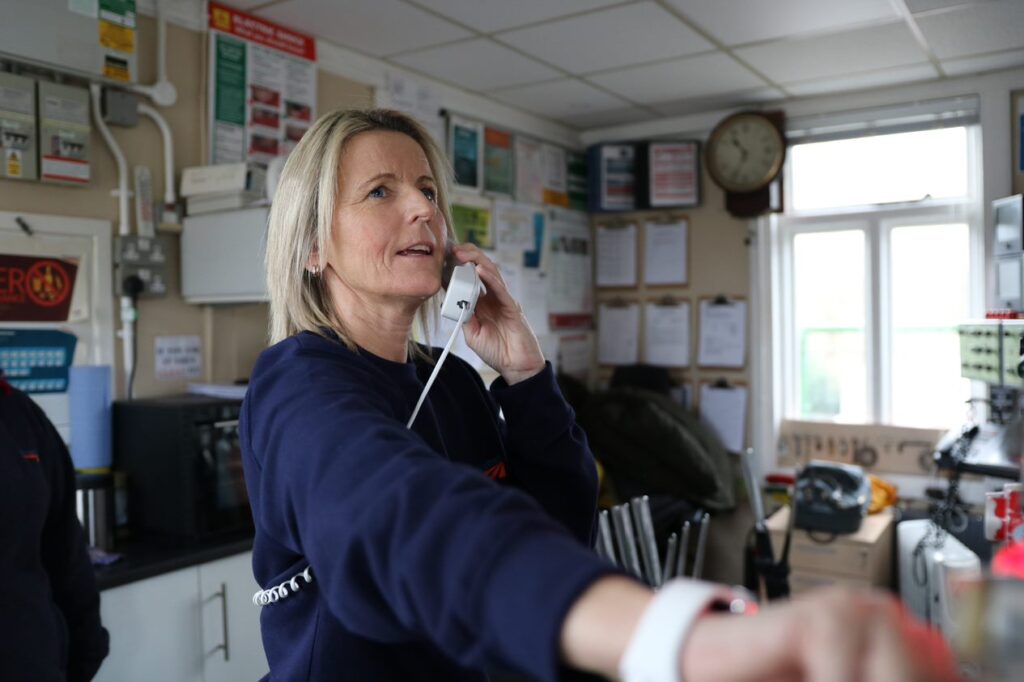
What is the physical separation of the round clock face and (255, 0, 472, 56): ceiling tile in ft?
5.43

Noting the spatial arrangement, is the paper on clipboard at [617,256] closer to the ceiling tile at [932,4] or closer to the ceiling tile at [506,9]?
the ceiling tile at [506,9]

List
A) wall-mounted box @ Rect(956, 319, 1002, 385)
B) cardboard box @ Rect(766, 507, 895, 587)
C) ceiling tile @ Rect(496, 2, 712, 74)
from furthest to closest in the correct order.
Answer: cardboard box @ Rect(766, 507, 895, 587)
ceiling tile @ Rect(496, 2, 712, 74)
wall-mounted box @ Rect(956, 319, 1002, 385)

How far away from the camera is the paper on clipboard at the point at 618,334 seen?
15.3 feet

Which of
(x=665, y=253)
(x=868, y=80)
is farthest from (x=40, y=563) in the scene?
(x=868, y=80)

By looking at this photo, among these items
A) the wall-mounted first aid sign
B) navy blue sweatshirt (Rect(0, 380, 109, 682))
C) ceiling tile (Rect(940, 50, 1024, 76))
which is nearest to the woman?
navy blue sweatshirt (Rect(0, 380, 109, 682))

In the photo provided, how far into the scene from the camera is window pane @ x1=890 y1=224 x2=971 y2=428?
3846mm

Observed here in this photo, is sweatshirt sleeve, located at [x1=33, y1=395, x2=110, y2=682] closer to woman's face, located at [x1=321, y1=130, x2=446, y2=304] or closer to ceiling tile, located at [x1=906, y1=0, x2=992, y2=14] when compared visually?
woman's face, located at [x1=321, y1=130, x2=446, y2=304]

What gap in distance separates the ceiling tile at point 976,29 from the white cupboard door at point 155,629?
3021 mm

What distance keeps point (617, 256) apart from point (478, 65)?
1585 mm

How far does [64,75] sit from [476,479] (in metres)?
2.39

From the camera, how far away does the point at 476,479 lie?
21.7 inches

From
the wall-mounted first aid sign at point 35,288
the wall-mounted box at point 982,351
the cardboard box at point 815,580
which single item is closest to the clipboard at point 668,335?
the cardboard box at point 815,580

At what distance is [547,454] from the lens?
3.85ft

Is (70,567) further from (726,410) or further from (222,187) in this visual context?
(726,410)
